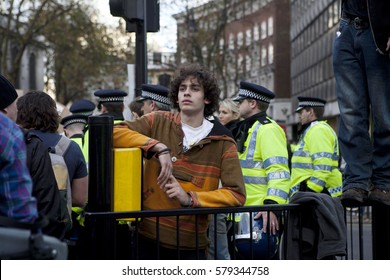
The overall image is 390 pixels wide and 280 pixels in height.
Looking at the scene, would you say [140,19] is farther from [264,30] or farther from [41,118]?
[264,30]

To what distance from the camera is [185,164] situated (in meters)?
5.40

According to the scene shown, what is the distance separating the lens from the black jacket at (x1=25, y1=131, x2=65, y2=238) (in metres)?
5.14

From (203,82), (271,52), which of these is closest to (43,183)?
(203,82)

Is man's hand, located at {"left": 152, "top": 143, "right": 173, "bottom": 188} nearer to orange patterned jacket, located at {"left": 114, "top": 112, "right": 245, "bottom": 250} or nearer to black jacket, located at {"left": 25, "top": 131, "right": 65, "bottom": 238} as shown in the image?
orange patterned jacket, located at {"left": 114, "top": 112, "right": 245, "bottom": 250}

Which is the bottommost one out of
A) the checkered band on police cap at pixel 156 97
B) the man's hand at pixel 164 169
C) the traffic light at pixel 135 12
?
the man's hand at pixel 164 169

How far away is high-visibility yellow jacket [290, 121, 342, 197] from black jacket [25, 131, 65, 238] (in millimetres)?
4501

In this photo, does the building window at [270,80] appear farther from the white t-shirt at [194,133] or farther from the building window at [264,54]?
the white t-shirt at [194,133]

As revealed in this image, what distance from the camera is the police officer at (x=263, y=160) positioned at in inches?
284

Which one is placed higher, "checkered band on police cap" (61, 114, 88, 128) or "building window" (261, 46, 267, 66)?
"building window" (261, 46, 267, 66)

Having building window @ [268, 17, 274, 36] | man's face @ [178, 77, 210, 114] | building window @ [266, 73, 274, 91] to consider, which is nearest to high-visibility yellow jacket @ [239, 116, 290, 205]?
man's face @ [178, 77, 210, 114]

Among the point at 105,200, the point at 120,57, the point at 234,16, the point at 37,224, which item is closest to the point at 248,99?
the point at 105,200

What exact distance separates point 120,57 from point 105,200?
35934mm

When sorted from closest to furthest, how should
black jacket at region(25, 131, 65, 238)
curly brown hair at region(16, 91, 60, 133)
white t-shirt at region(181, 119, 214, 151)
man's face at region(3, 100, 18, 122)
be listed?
man's face at region(3, 100, 18, 122) < black jacket at region(25, 131, 65, 238) < white t-shirt at region(181, 119, 214, 151) < curly brown hair at region(16, 91, 60, 133)

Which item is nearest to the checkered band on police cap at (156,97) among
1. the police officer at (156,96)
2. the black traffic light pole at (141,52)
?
the police officer at (156,96)
